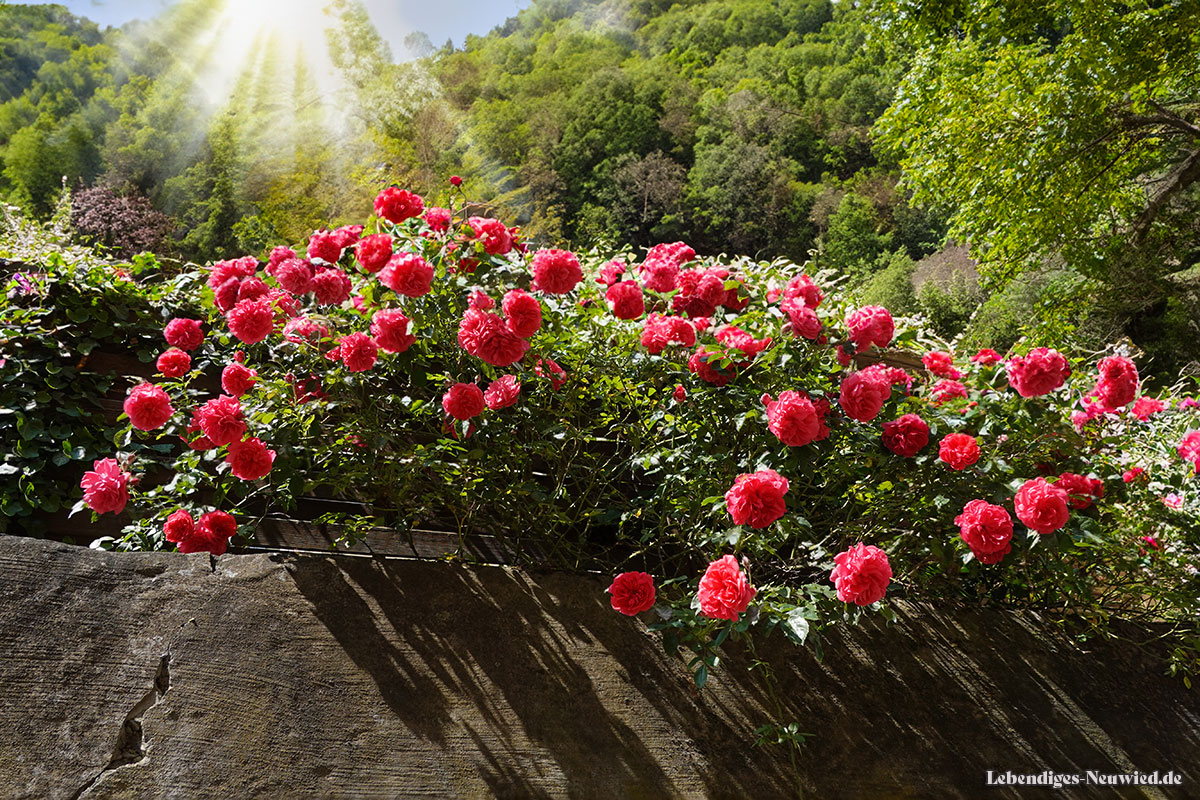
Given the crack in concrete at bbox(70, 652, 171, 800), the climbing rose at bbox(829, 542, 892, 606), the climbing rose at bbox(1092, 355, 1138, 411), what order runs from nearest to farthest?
the crack in concrete at bbox(70, 652, 171, 800)
the climbing rose at bbox(829, 542, 892, 606)
the climbing rose at bbox(1092, 355, 1138, 411)

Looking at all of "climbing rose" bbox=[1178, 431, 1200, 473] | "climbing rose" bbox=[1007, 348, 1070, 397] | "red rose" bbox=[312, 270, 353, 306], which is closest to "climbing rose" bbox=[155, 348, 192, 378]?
"red rose" bbox=[312, 270, 353, 306]

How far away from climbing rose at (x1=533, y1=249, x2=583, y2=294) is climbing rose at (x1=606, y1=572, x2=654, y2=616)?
55 cm

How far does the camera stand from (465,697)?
4.06 feet

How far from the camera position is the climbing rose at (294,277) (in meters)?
1.38

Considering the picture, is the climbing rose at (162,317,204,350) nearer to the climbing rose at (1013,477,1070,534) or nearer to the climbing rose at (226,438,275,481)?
the climbing rose at (226,438,275,481)

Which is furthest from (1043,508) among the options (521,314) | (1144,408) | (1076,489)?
(1144,408)

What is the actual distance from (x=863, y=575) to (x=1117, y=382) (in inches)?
30.7

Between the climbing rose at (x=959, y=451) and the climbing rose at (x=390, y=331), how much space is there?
1008 millimetres

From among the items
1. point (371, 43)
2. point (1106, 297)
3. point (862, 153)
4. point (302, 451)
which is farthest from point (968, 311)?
point (371, 43)

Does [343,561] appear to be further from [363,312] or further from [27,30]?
[27,30]

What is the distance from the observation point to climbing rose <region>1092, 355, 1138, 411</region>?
142 cm

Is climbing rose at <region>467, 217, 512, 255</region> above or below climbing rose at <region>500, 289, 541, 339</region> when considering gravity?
above

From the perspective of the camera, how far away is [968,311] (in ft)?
35.7

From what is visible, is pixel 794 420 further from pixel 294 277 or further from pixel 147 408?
pixel 147 408
